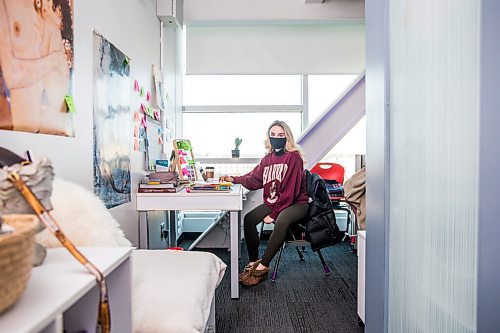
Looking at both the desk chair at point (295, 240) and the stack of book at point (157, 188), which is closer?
the stack of book at point (157, 188)

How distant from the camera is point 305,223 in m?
3.26

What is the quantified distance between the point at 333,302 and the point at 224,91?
2746 millimetres

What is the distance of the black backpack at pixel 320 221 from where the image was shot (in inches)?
125

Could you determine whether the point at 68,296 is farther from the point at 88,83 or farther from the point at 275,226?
the point at 275,226

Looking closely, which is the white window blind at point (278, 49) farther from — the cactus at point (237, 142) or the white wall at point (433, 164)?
the white wall at point (433, 164)

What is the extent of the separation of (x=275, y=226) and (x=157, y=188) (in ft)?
3.14

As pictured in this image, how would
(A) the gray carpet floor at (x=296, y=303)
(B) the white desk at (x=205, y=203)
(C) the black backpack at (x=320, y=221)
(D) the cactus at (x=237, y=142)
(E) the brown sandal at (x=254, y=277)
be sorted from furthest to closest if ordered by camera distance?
(D) the cactus at (x=237, y=142) → (C) the black backpack at (x=320, y=221) → (E) the brown sandal at (x=254, y=277) → (B) the white desk at (x=205, y=203) → (A) the gray carpet floor at (x=296, y=303)

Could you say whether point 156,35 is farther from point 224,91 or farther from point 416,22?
point 416,22

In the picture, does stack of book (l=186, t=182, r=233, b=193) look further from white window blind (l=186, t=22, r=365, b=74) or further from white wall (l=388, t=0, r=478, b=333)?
white window blind (l=186, t=22, r=365, b=74)

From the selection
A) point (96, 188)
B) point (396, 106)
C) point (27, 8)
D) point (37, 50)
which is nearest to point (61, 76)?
point (37, 50)

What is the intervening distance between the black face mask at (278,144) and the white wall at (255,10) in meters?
1.48

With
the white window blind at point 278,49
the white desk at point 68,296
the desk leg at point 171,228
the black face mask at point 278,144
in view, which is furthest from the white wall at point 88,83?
the white window blind at point 278,49

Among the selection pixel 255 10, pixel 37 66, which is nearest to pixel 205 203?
pixel 37 66

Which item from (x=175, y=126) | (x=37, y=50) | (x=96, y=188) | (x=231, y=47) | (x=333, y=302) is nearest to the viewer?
(x=37, y=50)
